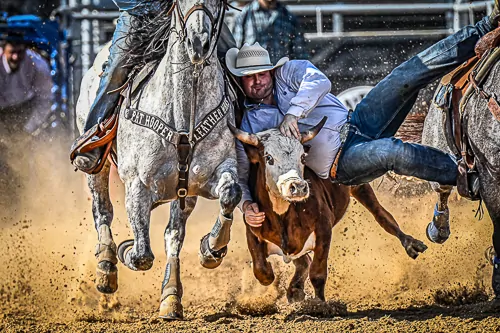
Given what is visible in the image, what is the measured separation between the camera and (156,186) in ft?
18.5

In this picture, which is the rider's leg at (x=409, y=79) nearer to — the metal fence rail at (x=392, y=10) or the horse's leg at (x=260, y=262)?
the horse's leg at (x=260, y=262)

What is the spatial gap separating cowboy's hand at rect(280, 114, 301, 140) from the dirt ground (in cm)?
98

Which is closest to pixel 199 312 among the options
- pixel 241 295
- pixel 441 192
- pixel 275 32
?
pixel 241 295

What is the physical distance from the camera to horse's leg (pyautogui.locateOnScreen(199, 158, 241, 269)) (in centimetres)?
546

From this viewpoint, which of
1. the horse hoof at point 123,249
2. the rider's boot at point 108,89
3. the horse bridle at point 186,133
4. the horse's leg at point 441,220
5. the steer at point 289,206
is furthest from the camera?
the horse's leg at point 441,220

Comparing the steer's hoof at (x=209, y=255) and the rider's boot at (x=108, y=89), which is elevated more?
the rider's boot at (x=108, y=89)

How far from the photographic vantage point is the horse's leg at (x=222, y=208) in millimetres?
5461

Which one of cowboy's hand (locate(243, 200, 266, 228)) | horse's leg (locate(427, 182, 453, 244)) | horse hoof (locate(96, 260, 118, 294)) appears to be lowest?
horse hoof (locate(96, 260, 118, 294))

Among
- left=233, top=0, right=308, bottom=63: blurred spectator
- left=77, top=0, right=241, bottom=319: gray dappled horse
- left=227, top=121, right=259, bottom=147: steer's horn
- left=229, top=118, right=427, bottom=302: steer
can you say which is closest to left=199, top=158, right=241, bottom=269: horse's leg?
left=77, top=0, right=241, bottom=319: gray dappled horse

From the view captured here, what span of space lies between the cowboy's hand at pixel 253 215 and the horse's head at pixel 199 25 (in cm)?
102

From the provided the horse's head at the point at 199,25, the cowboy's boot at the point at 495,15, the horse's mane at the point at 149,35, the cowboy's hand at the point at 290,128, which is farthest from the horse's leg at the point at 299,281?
the cowboy's boot at the point at 495,15

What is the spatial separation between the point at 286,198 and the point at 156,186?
2.36ft

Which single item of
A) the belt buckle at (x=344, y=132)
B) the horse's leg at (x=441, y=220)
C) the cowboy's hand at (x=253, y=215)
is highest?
the belt buckle at (x=344, y=132)

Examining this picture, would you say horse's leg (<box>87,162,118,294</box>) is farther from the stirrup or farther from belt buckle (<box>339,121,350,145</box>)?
belt buckle (<box>339,121,350,145</box>)
